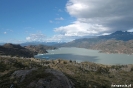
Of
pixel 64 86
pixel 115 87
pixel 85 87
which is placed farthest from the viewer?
pixel 115 87

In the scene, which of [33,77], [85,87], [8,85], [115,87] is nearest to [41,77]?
[33,77]

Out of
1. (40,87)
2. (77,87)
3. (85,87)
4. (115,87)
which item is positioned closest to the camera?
(40,87)

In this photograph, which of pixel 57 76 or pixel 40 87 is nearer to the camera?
pixel 40 87

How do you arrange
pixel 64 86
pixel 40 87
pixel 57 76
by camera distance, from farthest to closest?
pixel 57 76 → pixel 64 86 → pixel 40 87

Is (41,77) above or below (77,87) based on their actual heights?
above

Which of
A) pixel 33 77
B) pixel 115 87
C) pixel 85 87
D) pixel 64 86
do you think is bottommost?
pixel 115 87

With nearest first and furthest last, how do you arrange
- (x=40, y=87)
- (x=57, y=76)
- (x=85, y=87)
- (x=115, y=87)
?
(x=40, y=87) < (x=57, y=76) < (x=85, y=87) < (x=115, y=87)

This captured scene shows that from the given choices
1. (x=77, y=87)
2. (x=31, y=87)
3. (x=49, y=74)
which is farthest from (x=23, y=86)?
(x=77, y=87)

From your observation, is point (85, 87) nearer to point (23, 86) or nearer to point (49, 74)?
point (49, 74)

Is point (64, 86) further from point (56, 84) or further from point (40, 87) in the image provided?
point (40, 87)
